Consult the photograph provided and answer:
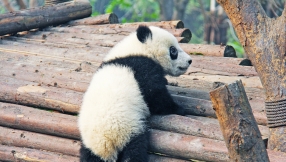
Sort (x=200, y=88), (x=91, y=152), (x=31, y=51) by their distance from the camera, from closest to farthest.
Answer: (x=91, y=152) → (x=200, y=88) → (x=31, y=51)

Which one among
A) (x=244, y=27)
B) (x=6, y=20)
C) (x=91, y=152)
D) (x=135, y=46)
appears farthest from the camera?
(x=6, y=20)

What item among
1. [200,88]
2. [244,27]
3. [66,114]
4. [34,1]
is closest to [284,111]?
[244,27]

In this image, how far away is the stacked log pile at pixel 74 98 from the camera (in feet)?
11.9

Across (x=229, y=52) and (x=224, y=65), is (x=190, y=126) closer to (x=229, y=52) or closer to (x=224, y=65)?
(x=224, y=65)

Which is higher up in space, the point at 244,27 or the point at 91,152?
the point at 244,27

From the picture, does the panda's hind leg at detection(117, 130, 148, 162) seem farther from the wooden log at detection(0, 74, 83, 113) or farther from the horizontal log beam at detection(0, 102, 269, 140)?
the wooden log at detection(0, 74, 83, 113)

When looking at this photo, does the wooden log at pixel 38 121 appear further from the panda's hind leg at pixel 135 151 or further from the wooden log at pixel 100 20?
the wooden log at pixel 100 20

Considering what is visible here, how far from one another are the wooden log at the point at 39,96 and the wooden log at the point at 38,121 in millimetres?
99

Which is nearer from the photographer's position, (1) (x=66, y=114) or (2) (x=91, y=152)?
(2) (x=91, y=152)

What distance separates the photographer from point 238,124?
2619 millimetres

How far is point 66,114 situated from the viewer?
4.38 meters

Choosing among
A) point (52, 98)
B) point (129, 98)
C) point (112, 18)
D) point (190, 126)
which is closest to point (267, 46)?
point (190, 126)

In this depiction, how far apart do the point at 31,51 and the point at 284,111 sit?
3.52m

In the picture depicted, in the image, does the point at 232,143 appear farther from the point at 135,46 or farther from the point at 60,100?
the point at 60,100
